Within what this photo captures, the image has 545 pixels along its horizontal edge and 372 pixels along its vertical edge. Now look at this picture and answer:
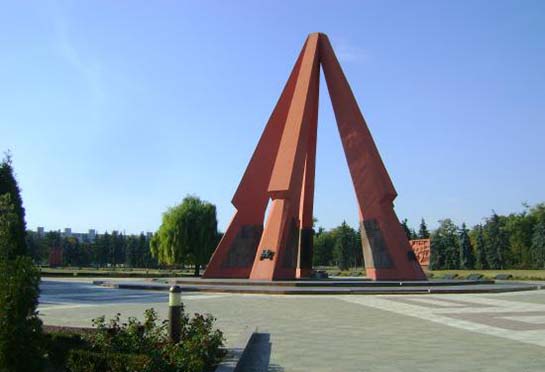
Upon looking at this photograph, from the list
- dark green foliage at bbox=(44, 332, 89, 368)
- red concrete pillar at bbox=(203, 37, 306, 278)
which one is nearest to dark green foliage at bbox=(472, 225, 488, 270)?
red concrete pillar at bbox=(203, 37, 306, 278)

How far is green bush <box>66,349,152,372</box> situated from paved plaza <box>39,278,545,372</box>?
66.7 inches

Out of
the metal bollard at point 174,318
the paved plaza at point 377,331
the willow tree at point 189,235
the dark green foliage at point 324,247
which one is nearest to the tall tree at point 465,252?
the dark green foliage at point 324,247

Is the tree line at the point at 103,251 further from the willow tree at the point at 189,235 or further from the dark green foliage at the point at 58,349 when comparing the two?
the dark green foliage at the point at 58,349

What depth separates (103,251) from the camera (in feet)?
302

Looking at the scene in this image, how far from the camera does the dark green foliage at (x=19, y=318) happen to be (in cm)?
424

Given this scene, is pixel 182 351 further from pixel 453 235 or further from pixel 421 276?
pixel 453 235

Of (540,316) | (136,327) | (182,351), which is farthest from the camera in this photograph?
(540,316)

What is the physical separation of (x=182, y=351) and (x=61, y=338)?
1.80 meters

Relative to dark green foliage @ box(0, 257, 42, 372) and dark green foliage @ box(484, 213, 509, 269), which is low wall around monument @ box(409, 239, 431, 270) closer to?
dark green foliage @ box(0, 257, 42, 372)

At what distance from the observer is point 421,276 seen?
22266 millimetres

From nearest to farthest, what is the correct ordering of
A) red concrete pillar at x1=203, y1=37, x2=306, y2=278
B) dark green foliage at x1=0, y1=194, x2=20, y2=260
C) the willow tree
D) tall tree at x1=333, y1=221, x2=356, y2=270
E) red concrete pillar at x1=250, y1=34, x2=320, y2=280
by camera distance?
dark green foliage at x1=0, y1=194, x2=20, y2=260 < red concrete pillar at x1=250, y1=34, x2=320, y2=280 < red concrete pillar at x1=203, y1=37, x2=306, y2=278 < the willow tree < tall tree at x1=333, y1=221, x2=356, y2=270

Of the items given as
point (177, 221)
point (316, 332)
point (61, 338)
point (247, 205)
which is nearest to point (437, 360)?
point (316, 332)

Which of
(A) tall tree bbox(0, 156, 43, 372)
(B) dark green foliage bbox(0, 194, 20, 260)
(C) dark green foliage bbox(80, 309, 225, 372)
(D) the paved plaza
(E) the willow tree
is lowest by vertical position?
(D) the paved plaza

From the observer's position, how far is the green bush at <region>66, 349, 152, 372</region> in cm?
448
